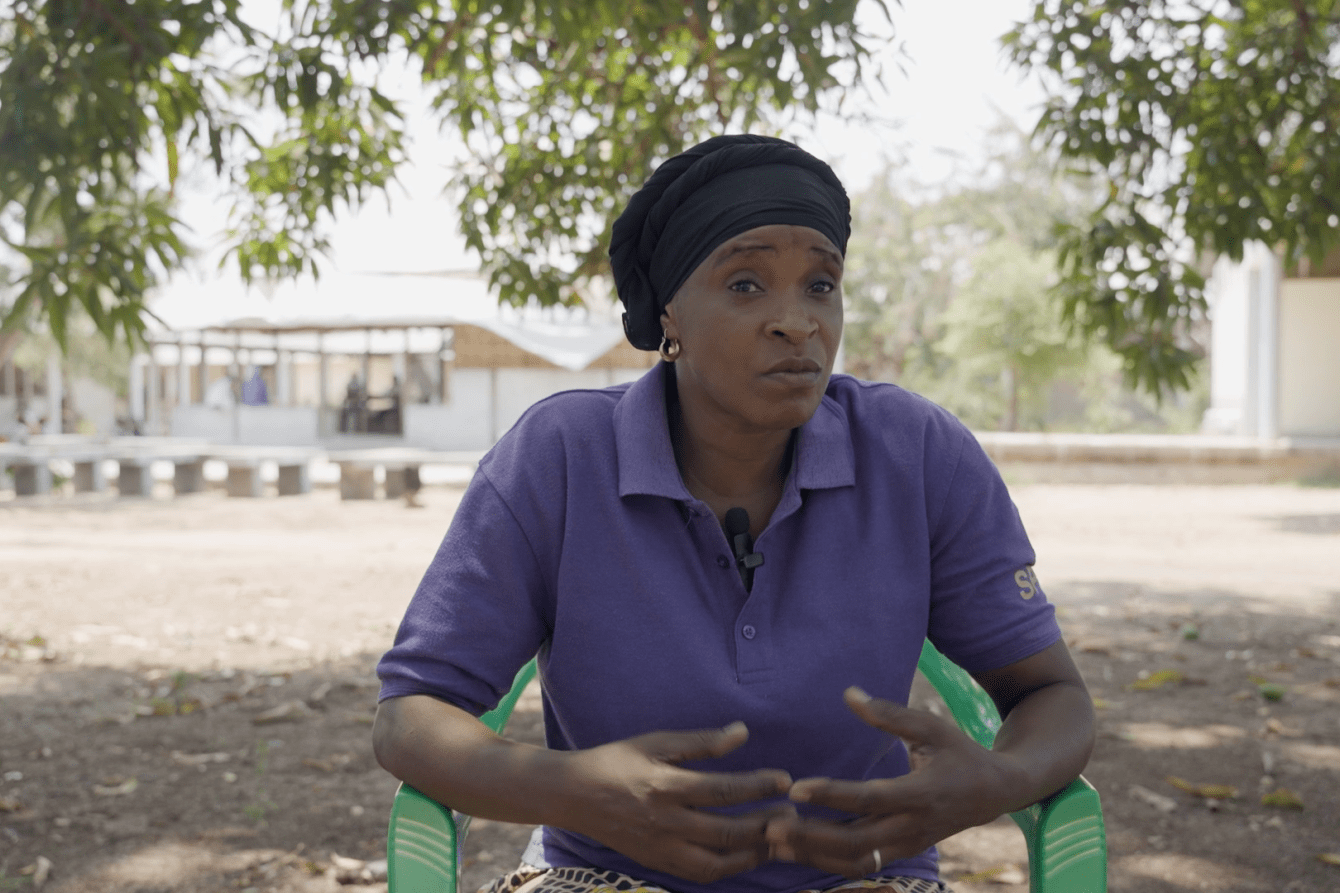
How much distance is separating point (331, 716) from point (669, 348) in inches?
135

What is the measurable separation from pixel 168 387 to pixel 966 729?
36.9 m

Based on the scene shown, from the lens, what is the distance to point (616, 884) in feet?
5.13

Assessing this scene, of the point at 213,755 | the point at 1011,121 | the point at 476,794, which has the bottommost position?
the point at 213,755

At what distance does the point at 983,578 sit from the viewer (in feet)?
5.39

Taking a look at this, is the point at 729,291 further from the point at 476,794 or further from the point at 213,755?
the point at 213,755

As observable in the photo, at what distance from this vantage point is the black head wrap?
162 cm

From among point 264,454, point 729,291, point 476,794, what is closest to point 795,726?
point 476,794

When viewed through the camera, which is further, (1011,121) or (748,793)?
(1011,121)

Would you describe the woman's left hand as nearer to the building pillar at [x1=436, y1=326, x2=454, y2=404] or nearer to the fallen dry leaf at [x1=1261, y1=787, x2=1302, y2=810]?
the fallen dry leaf at [x1=1261, y1=787, x2=1302, y2=810]

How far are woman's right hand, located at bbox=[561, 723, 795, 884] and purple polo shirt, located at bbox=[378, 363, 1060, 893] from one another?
0.65 ft

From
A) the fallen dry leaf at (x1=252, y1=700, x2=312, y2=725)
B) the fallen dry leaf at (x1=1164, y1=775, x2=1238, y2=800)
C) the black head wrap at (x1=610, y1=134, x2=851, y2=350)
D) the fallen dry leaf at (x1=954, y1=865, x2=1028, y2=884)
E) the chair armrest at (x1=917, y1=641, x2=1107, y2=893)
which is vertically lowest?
the fallen dry leaf at (x1=954, y1=865, x2=1028, y2=884)

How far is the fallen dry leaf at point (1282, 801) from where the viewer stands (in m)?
3.49

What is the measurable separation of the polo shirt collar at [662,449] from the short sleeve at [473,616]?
7.3 inches

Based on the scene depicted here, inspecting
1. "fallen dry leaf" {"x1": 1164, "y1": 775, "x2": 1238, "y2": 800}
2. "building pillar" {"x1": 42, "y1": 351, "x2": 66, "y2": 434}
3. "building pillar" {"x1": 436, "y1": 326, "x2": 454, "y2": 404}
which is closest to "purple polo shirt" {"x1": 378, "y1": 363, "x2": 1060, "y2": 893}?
"fallen dry leaf" {"x1": 1164, "y1": 775, "x2": 1238, "y2": 800}
